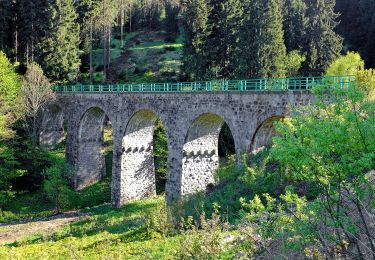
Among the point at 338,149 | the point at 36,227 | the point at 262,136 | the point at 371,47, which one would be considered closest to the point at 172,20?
the point at 371,47

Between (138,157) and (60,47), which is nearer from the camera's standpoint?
(138,157)

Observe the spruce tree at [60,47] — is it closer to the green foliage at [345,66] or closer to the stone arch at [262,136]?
the green foliage at [345,66]

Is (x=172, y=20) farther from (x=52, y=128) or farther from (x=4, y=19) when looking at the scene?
(x=52, y=128)

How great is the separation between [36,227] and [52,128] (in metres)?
16.9

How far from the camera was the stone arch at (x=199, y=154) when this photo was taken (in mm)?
22375

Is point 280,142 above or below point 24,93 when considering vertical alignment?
below

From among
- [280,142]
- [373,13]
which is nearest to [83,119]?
[280,142]

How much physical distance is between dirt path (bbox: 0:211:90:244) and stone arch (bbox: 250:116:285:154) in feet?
38.9

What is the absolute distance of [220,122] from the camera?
2242cm

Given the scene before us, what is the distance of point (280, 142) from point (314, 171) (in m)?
0.67

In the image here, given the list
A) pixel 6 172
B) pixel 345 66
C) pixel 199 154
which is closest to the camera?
pixel 199 154

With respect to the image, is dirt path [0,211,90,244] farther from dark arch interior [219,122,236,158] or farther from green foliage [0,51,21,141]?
dark arch interior [219,122,236,158]

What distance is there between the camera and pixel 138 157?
92.8 ft

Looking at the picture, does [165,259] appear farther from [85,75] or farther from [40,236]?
[85,75]
